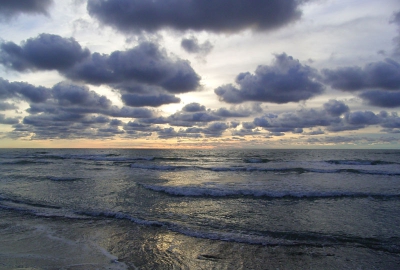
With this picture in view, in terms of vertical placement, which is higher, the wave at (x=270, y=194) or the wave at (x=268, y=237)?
the wave at (x=268, y=237)

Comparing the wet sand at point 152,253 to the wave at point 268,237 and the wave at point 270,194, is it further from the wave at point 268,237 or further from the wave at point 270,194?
the wave at point 270,194

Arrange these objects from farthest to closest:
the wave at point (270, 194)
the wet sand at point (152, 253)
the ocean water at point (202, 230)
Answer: the wave at point (270, 194)
the ocean water at point (202, 230)
the wet sand at point (152, 253)

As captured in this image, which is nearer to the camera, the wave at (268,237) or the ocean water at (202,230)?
the ocean water at (202,230)

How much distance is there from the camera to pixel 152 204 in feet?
49.1

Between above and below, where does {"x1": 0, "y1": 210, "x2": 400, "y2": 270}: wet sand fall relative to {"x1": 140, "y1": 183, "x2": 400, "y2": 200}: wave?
above

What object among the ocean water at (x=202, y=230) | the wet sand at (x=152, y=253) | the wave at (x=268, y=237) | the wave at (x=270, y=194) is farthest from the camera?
the wave at (x=270, y=194)

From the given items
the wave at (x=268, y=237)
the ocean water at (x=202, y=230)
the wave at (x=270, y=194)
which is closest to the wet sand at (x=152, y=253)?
the ocean water at (x=202, y=230)

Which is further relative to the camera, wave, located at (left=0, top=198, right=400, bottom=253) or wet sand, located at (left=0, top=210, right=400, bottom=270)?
wave, located at (left=0, top=198, right=400, bottom=253)

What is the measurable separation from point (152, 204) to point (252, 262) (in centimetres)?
872

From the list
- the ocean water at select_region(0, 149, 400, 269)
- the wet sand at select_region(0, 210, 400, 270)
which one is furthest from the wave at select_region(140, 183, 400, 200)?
the wet sand at select_region(0, 210, 400, 270)

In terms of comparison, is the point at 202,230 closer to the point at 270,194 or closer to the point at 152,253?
the point at 152,253

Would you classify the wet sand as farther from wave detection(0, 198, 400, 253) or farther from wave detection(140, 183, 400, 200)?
wave detection(140, 183, 400, 200)

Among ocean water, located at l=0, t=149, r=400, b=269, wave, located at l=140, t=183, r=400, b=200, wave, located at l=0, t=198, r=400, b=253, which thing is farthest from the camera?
wave, located at l=140, t=183, r=400, b=200

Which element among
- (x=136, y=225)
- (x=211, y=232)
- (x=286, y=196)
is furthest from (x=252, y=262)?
(x=286, y=196)
